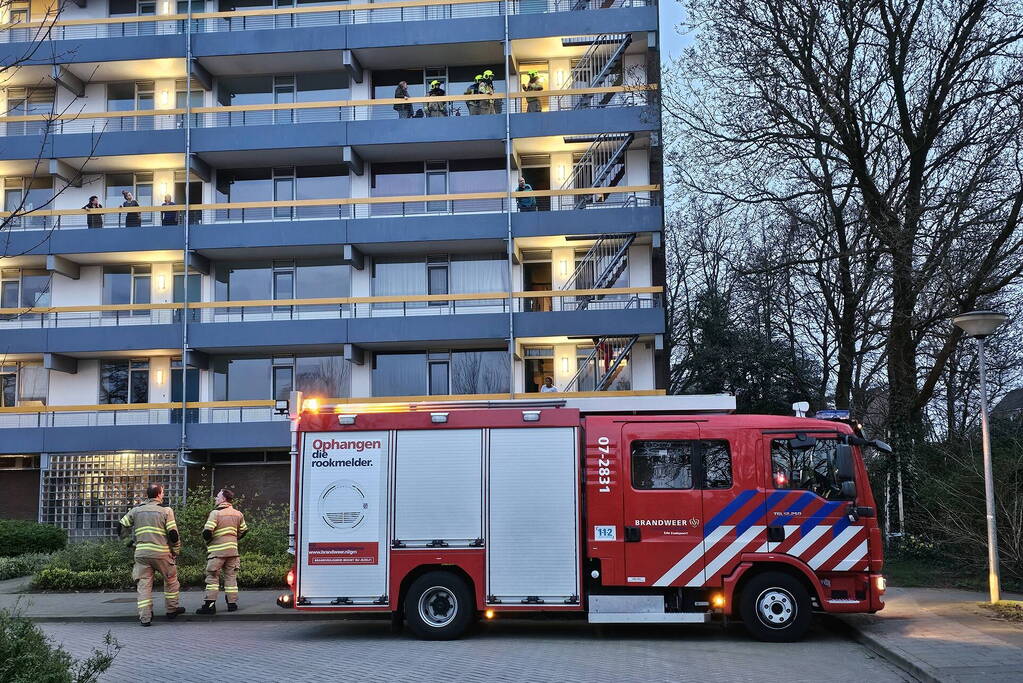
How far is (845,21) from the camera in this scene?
68.3 feet

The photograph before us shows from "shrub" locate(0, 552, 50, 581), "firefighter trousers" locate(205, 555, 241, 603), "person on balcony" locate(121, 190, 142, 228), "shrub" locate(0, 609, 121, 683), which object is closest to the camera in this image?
"shrub" locate(0, 609, 121, 683)

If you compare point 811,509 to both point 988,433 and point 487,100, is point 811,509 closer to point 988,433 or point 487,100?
point 988,433

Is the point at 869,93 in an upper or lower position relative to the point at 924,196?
upper

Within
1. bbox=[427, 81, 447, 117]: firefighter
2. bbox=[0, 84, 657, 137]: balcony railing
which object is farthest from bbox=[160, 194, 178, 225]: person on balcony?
bbox=[427, 81, 447, 117]: firefighter

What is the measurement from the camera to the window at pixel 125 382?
31469 millimetres

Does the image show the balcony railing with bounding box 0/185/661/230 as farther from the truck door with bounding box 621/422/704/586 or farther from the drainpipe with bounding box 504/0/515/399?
the truck door with bounding box 621/422/704/586

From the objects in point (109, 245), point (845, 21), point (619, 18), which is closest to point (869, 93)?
point (845, 21)

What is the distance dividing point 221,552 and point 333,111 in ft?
65.1

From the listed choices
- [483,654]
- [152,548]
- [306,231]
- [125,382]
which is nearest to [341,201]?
[306,231]

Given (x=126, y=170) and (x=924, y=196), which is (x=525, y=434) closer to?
(x=924, y=196)

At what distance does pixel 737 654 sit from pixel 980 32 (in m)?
14.3

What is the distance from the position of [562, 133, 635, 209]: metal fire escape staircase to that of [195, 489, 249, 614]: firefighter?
16948 millimetres

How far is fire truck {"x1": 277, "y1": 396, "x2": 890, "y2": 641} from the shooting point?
39.9ft

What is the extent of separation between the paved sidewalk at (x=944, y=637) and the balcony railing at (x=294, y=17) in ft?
70.9
